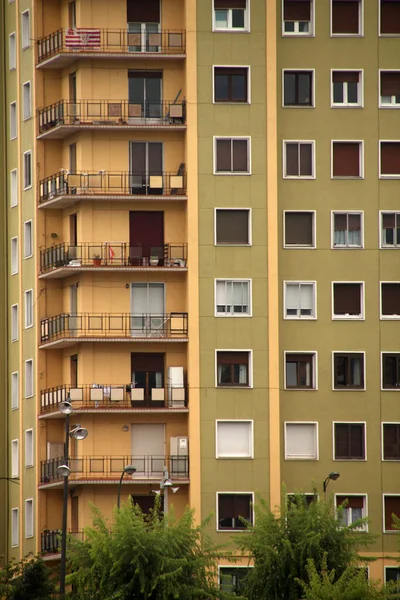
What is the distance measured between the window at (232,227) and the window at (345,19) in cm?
1026

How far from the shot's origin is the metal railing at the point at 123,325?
92938 millimetres

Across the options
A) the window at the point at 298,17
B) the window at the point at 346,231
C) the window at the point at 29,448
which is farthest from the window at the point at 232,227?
the window at the point at 29,448

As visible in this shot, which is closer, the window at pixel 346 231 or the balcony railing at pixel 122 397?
the balcony railing at pixel 122 397

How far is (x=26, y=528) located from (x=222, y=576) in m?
22.6

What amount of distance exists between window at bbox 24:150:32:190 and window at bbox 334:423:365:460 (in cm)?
1997

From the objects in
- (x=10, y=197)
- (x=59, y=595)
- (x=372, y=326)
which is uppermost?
(x=10, y=197)

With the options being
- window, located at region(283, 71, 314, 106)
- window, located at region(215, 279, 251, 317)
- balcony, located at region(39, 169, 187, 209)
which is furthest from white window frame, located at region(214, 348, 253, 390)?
window, located at region(283, 71, 314, 106)

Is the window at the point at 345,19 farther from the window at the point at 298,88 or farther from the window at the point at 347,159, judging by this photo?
the window at the point at 347,159

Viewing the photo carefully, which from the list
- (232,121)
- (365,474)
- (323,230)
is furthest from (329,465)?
(232,121)

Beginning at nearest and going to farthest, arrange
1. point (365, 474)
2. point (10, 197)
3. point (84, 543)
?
point (84, 543), point (365, 474), point (10, 197)

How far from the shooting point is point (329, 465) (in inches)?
3625

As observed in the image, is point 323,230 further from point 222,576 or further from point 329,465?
point 222,576

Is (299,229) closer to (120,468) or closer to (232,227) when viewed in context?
(232,227)

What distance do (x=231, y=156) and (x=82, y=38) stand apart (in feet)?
31.6
